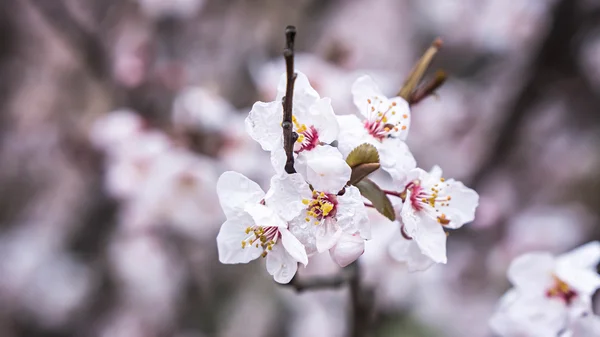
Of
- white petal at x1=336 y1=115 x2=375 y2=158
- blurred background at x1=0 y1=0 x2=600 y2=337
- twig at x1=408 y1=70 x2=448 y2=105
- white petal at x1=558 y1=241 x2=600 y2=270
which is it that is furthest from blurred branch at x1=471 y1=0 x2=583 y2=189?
white petal at x1=336 y1=115 x2=375 y2=158

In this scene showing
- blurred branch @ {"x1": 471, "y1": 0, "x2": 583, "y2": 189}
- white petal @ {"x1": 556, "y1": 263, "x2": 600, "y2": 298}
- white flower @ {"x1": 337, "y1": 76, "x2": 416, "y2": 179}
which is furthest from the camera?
blurred branch @ {"x1": 471, "y1": 0, "x2": 583, "y2": 189}

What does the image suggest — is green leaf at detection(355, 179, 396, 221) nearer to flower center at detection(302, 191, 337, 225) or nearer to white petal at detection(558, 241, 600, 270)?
flower center at detection(302, 191, 337, 225)

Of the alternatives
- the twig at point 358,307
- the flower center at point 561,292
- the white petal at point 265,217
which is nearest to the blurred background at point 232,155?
the twig at point 358,307

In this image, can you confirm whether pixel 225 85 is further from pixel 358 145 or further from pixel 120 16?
pixel 358 145

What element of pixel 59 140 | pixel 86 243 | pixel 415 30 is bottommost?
pixel 86 243

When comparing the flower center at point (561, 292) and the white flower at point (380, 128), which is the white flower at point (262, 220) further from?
the flower center at point (561, 292)

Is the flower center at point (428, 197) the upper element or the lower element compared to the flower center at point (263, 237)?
upper

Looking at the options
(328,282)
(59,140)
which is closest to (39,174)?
(59,140)
